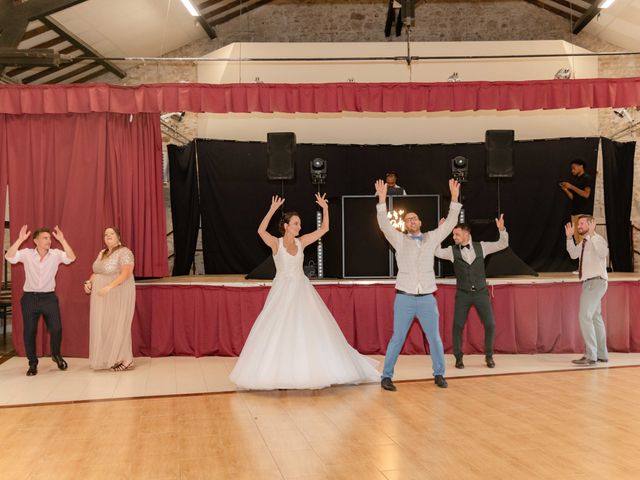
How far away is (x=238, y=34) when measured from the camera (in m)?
12.9

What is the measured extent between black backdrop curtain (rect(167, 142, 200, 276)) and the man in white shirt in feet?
20.0

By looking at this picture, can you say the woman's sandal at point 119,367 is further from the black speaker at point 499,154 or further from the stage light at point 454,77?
the stage light at point 454,77

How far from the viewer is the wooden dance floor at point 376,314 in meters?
7.66

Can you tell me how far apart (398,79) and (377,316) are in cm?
497

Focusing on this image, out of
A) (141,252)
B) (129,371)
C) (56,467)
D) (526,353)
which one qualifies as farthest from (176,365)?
(526,353)

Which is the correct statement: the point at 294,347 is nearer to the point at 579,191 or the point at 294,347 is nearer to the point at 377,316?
the point at 377,316

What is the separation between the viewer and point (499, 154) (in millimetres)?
8930

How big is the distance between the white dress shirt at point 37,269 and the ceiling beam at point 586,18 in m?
8.76

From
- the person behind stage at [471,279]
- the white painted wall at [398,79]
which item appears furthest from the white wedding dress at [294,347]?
the white painted wall at [398,79]

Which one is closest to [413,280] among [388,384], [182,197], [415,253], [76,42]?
[415,253]

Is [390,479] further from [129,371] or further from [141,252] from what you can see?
[141,252]

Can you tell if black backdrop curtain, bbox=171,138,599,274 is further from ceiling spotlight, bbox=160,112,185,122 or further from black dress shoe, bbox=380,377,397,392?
black dress shoe, bbox=380,377,397,392

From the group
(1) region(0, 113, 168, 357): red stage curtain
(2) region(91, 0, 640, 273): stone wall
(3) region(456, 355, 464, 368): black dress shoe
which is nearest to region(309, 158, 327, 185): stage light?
(1) region(0, 113, 168, 357): red stage curtain

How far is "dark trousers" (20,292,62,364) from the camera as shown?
22.5 ft
